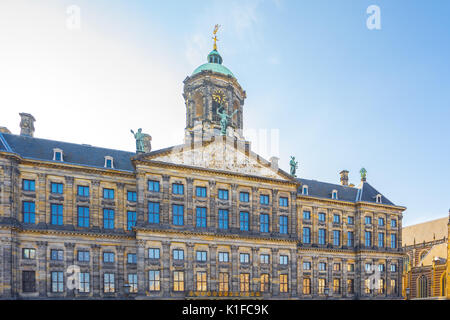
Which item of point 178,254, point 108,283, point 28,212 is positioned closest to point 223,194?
point 178,254

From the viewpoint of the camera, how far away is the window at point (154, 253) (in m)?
34.1

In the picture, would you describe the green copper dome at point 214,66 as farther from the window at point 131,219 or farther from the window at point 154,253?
the window at point 154,253

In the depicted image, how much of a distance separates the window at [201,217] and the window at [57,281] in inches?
569

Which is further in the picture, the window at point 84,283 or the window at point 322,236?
the window at point 322,236

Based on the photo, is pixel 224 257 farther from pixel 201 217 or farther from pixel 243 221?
pixel 201 217

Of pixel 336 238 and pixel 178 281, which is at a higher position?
pixel 336 238

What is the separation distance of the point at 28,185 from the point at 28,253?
6.64 m

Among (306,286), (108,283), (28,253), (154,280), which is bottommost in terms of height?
(306,286)

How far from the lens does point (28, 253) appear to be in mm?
32625

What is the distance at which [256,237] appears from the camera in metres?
38.8

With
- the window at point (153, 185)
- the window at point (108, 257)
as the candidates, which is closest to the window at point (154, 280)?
the window at point (108, 257)

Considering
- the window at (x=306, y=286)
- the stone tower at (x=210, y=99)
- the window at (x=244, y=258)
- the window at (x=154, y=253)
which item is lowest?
the window at (x=306, y=286)

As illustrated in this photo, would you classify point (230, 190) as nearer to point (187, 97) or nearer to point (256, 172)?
point (256, 172)
